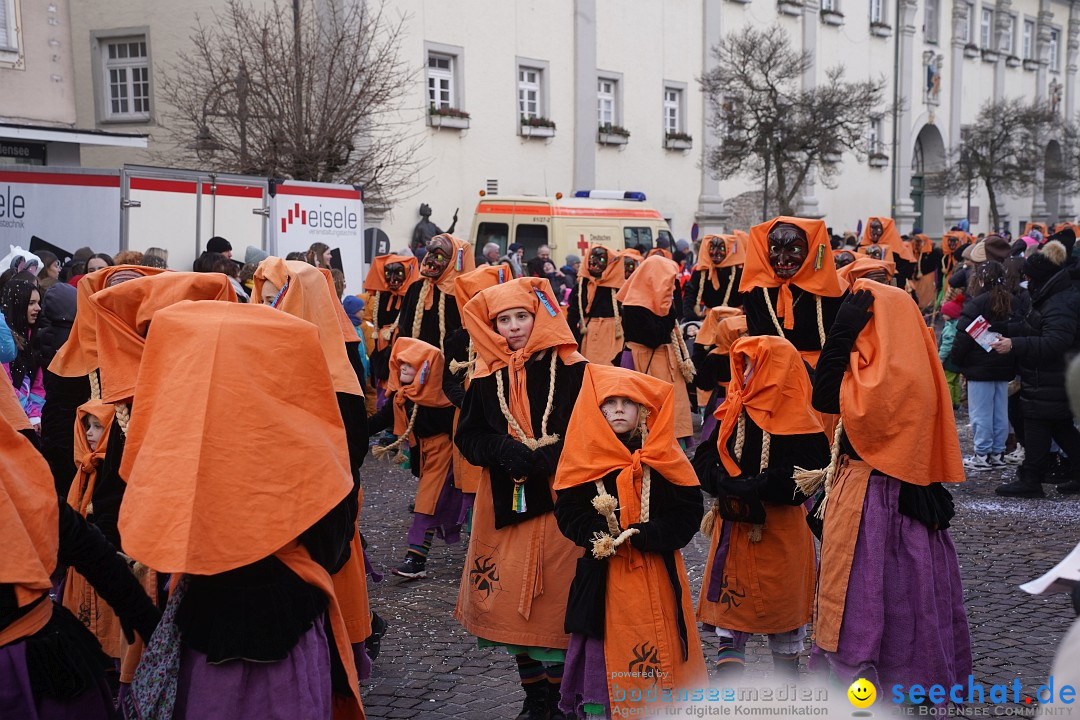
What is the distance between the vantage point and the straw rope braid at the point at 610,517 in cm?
411

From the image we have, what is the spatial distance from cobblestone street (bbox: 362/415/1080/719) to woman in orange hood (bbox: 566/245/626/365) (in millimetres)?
3162

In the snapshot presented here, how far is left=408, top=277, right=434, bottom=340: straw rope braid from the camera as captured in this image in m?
9.11

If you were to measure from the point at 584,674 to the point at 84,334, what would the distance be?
2.57 metres

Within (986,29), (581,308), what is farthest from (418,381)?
(986,29)

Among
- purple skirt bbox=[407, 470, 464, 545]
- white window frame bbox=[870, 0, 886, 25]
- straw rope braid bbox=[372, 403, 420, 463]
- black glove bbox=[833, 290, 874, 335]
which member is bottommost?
purple skirt bbox=[407, 470, 464, 545]

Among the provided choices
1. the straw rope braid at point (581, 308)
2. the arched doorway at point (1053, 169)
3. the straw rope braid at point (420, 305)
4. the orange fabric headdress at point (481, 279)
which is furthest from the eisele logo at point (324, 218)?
the arched doorway at point (1053, 169)

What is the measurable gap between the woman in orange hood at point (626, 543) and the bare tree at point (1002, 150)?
1347 inches

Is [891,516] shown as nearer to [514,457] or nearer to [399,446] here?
[514,457]

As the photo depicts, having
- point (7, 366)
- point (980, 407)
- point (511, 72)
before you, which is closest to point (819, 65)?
point (511, 72)

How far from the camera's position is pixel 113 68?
2161 cm

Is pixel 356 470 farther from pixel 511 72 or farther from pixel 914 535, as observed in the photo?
pixel 511 72

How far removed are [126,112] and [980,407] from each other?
677 inches

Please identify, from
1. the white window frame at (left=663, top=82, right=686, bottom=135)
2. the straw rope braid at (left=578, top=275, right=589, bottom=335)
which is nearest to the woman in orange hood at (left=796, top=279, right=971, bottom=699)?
the straw rope braid at (left=578, top=275, right=589, bottom=335)

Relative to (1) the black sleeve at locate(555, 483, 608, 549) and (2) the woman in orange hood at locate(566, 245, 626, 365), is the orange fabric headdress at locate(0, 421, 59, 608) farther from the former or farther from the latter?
(2) the woman in orange hood at locate(566, 245, 626, 365)
